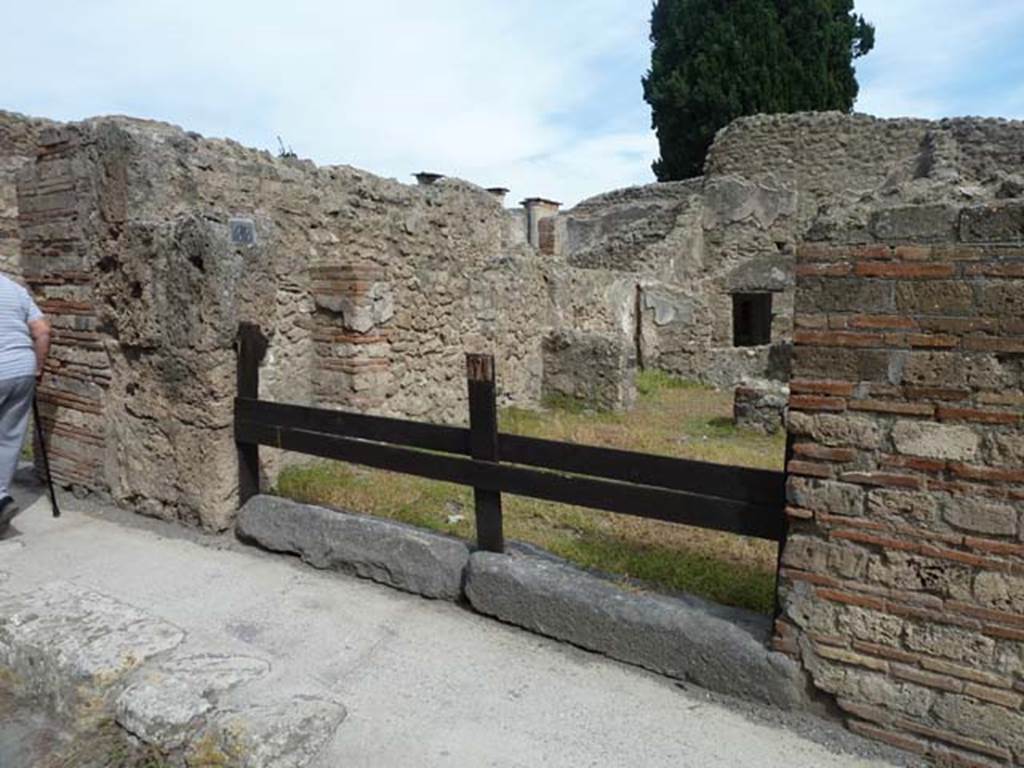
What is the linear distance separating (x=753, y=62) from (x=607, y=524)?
77.2ft

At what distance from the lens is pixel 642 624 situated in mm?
2721

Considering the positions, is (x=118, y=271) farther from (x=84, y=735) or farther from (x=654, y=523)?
(x=654, y=523)

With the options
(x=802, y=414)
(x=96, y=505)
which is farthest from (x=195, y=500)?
(x=802, y=414)

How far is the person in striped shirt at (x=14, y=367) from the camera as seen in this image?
3.94 metres

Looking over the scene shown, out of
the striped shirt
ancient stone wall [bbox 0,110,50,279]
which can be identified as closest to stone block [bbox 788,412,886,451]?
the striped shirt

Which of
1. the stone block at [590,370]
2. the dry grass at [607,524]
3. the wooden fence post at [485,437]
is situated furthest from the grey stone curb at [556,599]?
the stone block at [590,370]

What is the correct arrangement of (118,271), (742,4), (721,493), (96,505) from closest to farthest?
1. (721,493)
2. (118,271)
3. (96,505)
4. (742,4)

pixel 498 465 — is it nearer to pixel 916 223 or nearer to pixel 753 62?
pixel 916 223

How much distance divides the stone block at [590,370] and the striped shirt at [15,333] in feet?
19.1

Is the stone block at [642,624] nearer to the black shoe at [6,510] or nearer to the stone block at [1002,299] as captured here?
the stone block at [1002,299]

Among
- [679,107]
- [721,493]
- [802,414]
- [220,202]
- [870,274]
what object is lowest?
[721,493]

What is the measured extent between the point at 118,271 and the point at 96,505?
1.53m

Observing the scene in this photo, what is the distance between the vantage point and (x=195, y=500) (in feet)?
13.4

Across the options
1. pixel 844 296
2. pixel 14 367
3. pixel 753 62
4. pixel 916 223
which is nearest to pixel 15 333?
pixel 14 367
